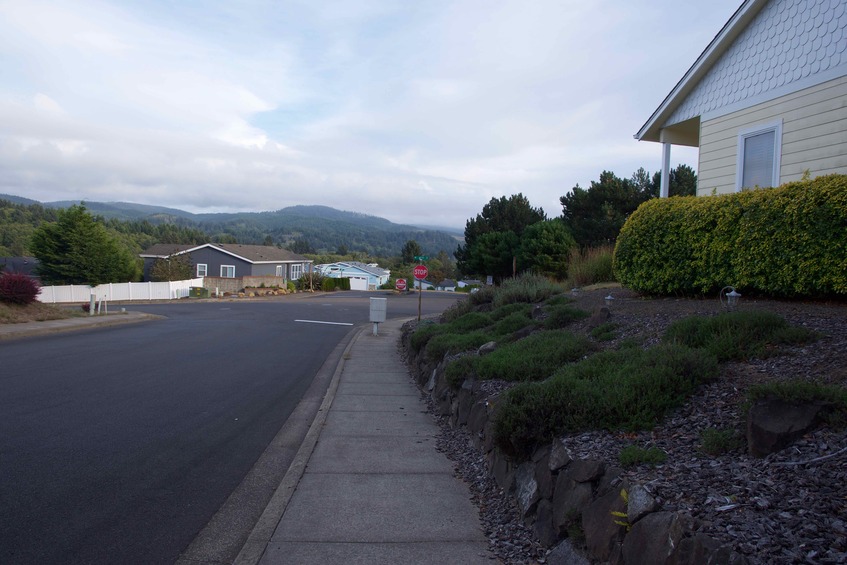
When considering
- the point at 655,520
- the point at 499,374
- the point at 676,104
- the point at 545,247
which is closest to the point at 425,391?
the point at 499,374

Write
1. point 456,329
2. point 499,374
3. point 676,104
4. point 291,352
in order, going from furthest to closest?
point 291,352 < point 676,104 < point 456,329 < point 499,374

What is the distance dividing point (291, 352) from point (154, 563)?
12.9 meters

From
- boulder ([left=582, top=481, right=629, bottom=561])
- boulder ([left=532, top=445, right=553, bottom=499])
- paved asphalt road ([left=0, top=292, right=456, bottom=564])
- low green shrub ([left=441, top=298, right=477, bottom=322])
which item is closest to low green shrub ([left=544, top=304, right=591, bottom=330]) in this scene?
paved asphalt road ([left=0, top=292, right=456, bottom=564])

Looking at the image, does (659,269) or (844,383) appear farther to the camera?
(659,269)

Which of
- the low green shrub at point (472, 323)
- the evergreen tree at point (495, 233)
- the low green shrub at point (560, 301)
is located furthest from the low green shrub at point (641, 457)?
the evergreen tree at point (495, 233)

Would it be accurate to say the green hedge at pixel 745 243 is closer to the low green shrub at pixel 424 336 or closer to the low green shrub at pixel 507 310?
the low green shrub at pixel 507 310

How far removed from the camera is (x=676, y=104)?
15.4 m

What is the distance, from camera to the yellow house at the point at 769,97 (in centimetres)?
1132

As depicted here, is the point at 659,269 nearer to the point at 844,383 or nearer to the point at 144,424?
the point at 844,383

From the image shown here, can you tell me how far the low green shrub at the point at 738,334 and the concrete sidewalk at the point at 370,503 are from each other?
2802 mm

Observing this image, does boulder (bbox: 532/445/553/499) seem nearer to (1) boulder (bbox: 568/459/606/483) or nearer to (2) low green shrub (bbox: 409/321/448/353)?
(1) boulder (bbox: 568/459/606/483)

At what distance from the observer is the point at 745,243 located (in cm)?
972

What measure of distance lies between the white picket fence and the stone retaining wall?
3882 centimetres

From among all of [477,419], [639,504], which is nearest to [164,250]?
[477,419]
